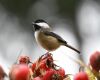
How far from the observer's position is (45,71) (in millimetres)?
1282

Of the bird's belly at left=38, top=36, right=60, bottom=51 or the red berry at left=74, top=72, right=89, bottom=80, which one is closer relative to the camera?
the red berry at left=74, top=72, right=89, bottom=80

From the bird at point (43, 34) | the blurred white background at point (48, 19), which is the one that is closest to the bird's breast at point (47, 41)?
the bird at point (43, 34)

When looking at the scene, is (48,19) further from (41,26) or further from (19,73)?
(19,73)

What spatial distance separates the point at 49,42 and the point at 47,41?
5 cm

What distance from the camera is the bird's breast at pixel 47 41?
8.89 ft

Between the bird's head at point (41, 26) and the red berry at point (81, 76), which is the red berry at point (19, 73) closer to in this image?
the red berry at point (81, 76)

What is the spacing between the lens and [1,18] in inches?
475

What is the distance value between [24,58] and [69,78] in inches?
6.9

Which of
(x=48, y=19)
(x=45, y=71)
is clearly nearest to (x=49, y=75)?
(x=45, y=71)

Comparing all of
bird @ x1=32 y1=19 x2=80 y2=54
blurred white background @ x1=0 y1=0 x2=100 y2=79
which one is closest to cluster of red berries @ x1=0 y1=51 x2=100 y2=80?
bird @ x1=32 y1=19 x2=80 y2=54

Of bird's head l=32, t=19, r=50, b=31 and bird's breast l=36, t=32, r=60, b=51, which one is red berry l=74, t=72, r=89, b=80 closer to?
bird's breast l=36, t=32, r=60, b=51

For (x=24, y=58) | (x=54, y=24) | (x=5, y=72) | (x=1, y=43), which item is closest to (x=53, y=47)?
(x=24, y=58)

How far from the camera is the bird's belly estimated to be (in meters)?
2.70

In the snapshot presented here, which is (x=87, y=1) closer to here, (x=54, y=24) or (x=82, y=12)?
(x=82, y=12)
